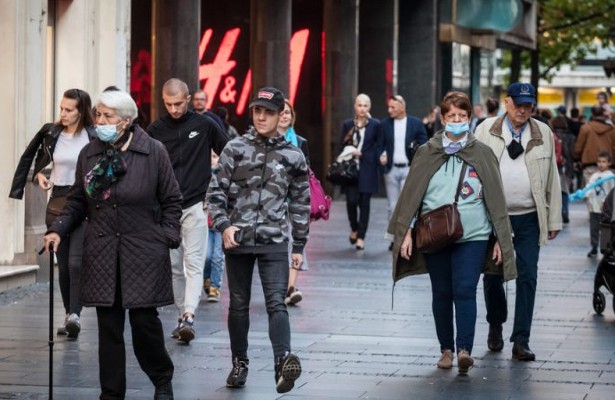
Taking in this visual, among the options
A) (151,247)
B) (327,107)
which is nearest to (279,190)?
(151,247)

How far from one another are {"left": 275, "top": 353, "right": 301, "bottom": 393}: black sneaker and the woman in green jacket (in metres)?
1.58

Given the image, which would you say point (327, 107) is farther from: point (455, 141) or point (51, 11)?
point (455, 141)

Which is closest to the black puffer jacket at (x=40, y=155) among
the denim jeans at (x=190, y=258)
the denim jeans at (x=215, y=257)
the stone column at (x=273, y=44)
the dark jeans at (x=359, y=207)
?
the denim jeans at (x=190, y=258)

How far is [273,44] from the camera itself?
2661 centimetres

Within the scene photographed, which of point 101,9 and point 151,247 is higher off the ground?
point 101,9

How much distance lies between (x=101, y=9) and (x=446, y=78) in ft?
64.6

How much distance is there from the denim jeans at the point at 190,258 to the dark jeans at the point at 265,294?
6.68 ft

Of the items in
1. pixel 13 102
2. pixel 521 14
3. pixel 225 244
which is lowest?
pixel 225 244

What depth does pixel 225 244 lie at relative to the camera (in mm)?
9305

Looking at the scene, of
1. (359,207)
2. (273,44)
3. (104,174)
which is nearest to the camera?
(104,174)

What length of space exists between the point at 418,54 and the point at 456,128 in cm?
2436

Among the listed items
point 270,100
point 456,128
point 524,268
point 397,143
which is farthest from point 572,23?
point 270,100

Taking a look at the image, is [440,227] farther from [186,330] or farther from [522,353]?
[186,330]

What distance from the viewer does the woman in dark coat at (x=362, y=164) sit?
2028cm
